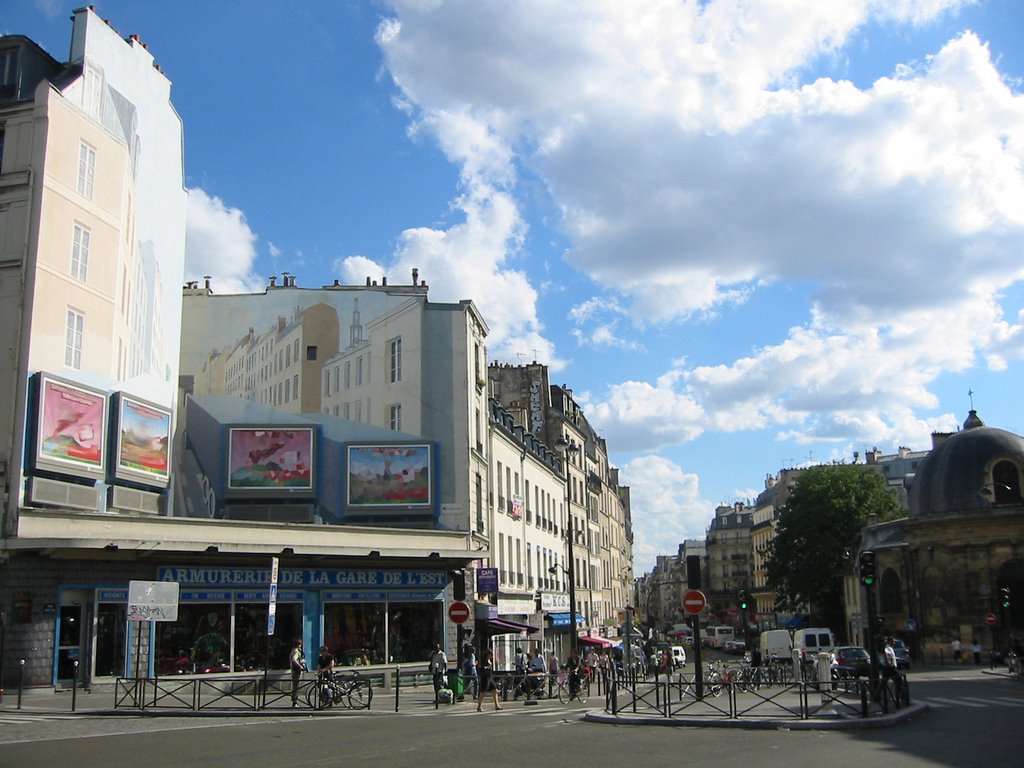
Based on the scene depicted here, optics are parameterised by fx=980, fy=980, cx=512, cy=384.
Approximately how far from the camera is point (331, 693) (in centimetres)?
2120

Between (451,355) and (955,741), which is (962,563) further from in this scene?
(955,741)

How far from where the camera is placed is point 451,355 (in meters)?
36.5

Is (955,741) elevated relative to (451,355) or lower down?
lower down

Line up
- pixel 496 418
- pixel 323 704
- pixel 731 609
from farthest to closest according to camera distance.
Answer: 1. pixel 731 609
2. pixel 496 418
3. pixel 323 704

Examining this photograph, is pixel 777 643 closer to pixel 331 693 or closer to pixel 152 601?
pixel 331 693

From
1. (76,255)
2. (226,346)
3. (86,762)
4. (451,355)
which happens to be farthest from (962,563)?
(86,762)

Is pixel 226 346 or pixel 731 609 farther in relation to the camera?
pixel 731 609

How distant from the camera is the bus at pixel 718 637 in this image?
8085 cm

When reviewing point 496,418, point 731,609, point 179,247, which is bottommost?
point 731,609

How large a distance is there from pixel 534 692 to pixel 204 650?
8919mm

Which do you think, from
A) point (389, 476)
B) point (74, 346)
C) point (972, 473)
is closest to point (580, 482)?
point (972, 473)

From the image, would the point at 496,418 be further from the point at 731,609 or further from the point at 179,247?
the point at 731,609

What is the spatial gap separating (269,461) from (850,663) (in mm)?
Result: 20640

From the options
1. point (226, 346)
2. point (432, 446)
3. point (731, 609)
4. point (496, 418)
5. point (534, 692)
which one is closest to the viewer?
point (534, 692)
